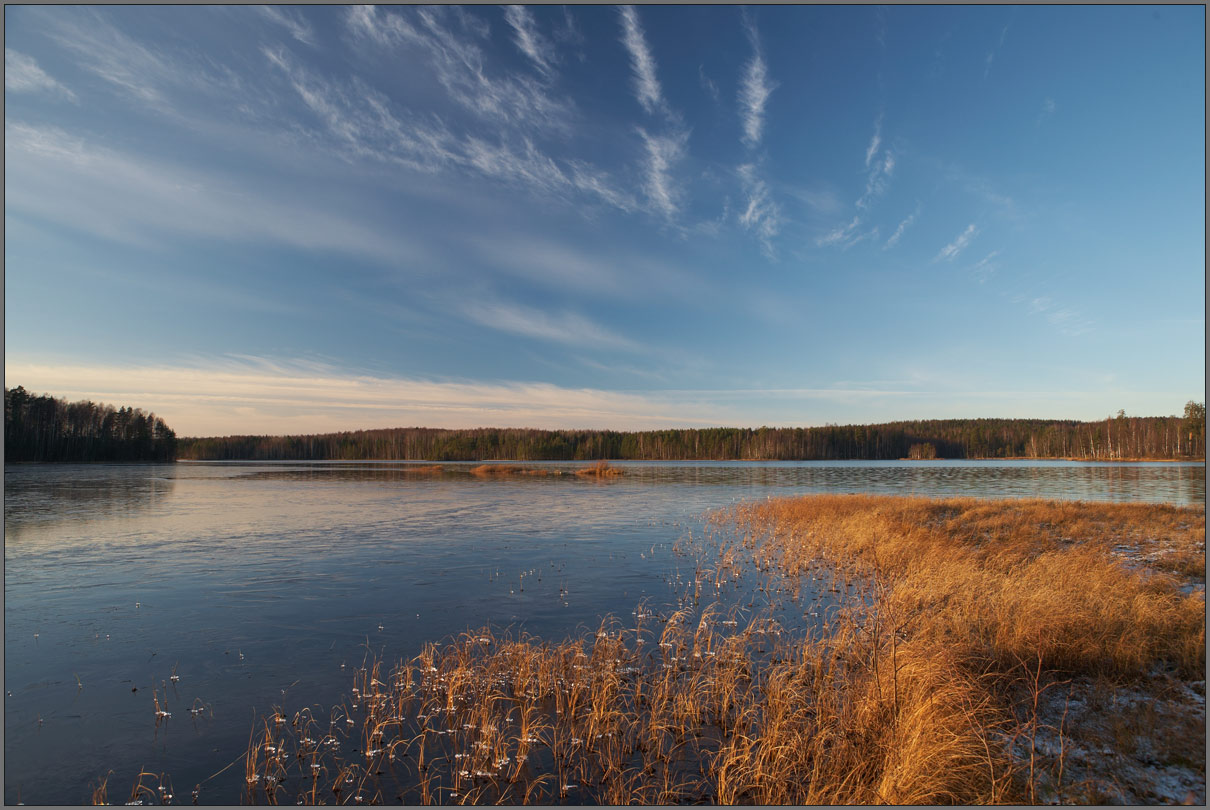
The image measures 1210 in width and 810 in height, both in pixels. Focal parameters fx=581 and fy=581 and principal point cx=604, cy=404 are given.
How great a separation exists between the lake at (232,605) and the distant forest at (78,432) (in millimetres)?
100328

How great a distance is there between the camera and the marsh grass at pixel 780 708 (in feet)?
25.1

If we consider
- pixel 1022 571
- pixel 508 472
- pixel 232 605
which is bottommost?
pixel 508 472

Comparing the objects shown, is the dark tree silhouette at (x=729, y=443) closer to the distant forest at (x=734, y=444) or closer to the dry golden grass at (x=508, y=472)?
the distant forest at (x=734, y=444)

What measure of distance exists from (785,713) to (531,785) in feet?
13.6

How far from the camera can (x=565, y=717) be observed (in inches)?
379

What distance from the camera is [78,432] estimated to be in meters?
122

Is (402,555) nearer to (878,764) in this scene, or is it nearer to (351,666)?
(351,666)

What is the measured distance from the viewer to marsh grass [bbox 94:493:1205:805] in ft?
25.1

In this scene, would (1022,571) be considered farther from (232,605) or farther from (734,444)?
(734,444)

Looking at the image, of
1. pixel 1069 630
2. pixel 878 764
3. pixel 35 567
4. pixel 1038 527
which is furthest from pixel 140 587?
pixel 1038 527

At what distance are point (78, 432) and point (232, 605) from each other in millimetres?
145803

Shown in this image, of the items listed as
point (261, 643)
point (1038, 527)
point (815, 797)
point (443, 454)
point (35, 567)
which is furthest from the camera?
point (443, 454)

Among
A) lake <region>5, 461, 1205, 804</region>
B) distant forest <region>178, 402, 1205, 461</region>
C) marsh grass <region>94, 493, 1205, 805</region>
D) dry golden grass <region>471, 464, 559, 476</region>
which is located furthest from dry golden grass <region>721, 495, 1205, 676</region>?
distant forest <region>178, 402, 1205, 461</region>

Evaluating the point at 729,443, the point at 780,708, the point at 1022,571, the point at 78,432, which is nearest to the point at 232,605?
the point at 780,708
